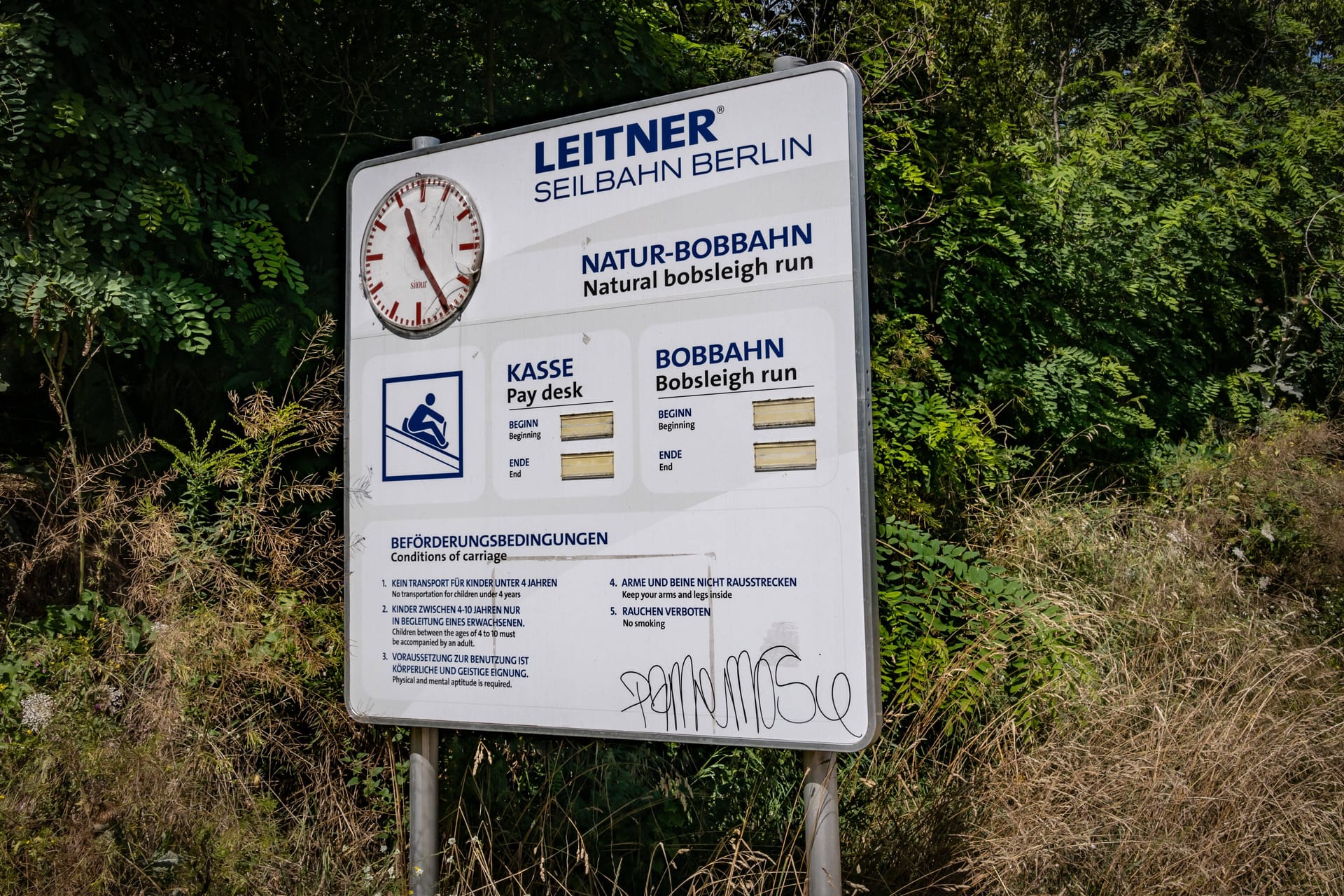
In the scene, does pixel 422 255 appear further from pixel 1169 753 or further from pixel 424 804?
pixel 1169 753

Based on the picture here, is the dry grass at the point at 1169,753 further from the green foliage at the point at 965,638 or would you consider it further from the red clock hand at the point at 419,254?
the red clock hand at the point at 419,254

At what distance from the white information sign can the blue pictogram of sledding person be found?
10 mm

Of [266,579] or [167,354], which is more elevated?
[167,354]

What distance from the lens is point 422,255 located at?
12.0ft

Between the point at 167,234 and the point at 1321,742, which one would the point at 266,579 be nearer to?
the point at 167,234

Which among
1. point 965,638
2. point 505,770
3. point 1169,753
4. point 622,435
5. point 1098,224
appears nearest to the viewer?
point 622,435

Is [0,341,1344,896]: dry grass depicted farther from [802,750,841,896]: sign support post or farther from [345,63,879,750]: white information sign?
[345,63,879,750]: white information sign

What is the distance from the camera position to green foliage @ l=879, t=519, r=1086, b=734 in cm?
442

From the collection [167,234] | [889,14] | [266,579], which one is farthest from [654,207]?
[889,14]

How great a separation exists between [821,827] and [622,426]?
1292 mm

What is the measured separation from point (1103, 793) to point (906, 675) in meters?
1.34

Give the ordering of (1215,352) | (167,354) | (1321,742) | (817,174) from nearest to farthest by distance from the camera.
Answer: (817,174), (1321,742), (167,354), (1215,352)

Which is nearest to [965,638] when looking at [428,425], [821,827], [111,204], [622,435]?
[821,827]

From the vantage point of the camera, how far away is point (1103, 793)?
3.51 m
